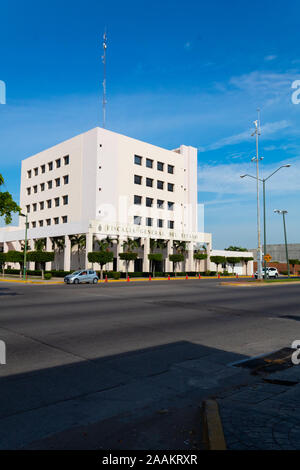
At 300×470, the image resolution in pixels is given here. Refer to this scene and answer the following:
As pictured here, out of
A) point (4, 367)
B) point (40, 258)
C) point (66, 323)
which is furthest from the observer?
point (40, 258)

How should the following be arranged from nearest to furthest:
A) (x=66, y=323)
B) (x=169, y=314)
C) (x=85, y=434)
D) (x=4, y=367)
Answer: (x=85, y=434) → (x=4, y=367) → (x=66, y=323) → (x=169, y=314)

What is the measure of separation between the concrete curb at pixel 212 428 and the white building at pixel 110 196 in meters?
40.4

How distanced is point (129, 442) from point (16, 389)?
7.52ft

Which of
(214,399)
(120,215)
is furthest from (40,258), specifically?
(214,399)

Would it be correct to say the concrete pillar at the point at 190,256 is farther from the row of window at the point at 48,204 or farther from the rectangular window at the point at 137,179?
the row of window at the point at 48,204

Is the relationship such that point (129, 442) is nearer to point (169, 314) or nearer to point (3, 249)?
point (169, 314)

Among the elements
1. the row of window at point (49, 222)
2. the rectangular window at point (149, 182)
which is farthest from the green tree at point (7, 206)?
the rectangular window at point (149, 182)

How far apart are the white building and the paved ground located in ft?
112

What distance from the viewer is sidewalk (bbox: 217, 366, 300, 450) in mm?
3379

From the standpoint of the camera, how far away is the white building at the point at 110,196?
50562 mm

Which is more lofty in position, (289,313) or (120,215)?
(120,215)

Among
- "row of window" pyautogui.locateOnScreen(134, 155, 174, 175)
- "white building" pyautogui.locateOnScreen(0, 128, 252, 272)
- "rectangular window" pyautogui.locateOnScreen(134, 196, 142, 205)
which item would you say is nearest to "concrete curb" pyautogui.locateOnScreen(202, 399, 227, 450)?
"white building" pyautogui.locateOnScreen(0, 128, 252, 272)

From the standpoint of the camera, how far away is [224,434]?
11.6 feet

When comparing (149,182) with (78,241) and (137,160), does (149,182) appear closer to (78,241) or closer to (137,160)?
(137,160)
